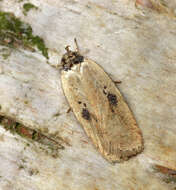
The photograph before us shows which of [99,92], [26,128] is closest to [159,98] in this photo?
[99,92]

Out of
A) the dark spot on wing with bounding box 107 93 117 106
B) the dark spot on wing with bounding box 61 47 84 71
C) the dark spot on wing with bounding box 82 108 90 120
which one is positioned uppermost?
the dark spot on wing with bounding box 61 47 84 71

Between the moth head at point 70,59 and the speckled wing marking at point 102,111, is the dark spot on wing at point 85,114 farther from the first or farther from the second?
the moth head at point 70,59

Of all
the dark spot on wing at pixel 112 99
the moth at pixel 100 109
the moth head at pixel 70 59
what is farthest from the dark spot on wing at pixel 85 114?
the moth head at pixel 70 59

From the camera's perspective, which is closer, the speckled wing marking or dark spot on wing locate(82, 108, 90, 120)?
the speckled wing marking

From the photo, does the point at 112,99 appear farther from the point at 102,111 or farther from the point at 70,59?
the point at 70,59

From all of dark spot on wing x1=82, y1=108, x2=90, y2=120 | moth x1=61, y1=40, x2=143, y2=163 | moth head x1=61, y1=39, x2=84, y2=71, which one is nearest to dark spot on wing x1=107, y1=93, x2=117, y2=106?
moth x1=61, y1=40, x2=143, y2=163

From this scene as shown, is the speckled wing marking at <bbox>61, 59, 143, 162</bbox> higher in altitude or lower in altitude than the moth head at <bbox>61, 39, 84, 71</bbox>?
lower

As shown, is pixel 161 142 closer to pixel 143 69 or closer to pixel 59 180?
pixel 143 69

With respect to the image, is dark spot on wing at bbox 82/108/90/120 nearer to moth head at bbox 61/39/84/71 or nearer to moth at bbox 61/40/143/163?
moth at bbox 61/40/143/163
